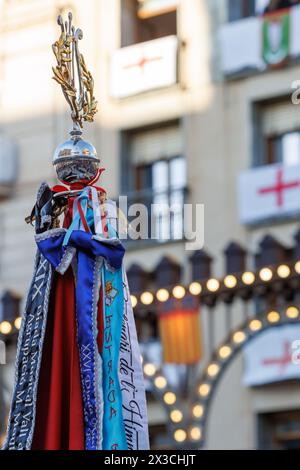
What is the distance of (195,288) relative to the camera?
54.9 feet

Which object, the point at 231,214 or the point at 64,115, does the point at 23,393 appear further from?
the point at 64,115

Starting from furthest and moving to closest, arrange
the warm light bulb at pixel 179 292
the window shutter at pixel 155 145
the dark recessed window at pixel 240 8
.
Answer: the window shutter at pixel 155 145 < the dark recessed window at pixel 240 8 < the warm light bulb at pixel 179 292

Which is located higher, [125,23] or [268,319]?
[125,23]

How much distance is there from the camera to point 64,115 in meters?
22.4

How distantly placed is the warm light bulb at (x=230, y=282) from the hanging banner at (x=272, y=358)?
3247 mm

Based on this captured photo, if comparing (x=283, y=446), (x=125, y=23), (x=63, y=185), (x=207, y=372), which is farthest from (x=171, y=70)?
(x=63, y=185)

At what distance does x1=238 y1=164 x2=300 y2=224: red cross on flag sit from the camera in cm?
2017

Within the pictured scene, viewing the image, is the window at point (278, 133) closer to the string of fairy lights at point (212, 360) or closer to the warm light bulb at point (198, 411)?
the string of fairy lights at point (212, 360)

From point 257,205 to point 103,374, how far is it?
12.5 m

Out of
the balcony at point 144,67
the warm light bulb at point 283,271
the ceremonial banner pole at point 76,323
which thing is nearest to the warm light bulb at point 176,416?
the warm light bulb at point 283,271

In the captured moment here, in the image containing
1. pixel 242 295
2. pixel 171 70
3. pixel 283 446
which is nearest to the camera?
pixel 242 295

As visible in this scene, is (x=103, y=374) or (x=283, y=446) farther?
(x=283, y=446)

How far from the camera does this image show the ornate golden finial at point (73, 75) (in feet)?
27.9

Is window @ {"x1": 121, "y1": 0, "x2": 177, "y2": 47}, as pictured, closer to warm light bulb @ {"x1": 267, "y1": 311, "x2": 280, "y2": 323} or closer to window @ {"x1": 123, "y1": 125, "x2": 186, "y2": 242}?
window @ {"x1": 123, "y1": 125, "x2": 186, "y2": 242}
